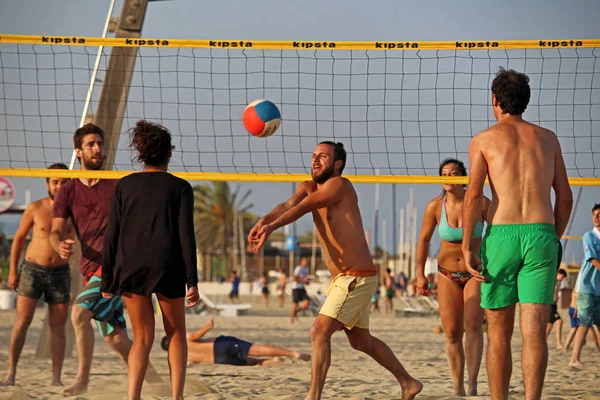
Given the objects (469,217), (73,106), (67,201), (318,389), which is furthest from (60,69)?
(469,217)

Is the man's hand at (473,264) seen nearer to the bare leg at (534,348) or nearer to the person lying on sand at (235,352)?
the bare leg at (534,348)

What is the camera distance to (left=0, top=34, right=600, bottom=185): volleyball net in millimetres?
7227

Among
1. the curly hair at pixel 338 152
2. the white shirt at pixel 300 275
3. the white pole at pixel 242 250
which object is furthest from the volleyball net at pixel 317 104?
the white pole at pixel 242 250

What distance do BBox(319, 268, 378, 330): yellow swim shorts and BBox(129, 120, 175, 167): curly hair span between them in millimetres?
1284

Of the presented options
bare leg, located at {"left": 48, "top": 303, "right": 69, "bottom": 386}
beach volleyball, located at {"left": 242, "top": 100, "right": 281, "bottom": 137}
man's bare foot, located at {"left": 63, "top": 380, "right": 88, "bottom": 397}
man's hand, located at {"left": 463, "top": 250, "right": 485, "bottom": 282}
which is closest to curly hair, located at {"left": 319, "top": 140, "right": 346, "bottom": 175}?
man's hand, located at {"left": 463, "top": 250, "right": 485, "bottom": 282}

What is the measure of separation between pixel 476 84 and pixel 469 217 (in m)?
3.58

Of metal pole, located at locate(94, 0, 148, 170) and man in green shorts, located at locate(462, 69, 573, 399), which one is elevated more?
metal pole, located at locate(94, 0, 148, 170)

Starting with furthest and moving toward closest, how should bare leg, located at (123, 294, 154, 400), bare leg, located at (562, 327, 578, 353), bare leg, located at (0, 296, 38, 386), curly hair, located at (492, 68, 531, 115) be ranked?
bare leg, located at (562, 327, 578, 353), bare leg, located at (0, 296, 38, 386), bare leg, located at (123, 294, 154, 400), curly hair, located at (492, 68, 531, 115)

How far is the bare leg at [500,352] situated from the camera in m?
4.26

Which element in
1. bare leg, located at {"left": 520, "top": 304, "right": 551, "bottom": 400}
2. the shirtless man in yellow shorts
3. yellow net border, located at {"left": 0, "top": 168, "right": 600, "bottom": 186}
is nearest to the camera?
bare leg, located at {"left": 520, "top": 304, "right": 551, "bottom": 400}

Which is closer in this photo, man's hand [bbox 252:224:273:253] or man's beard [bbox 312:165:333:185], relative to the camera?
man's hand [bbox 252:224:273:253]

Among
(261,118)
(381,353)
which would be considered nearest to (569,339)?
(261,118)

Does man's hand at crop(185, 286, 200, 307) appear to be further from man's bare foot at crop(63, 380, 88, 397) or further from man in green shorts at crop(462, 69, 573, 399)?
man's bare foot at crop(63, 380, 88, 397)

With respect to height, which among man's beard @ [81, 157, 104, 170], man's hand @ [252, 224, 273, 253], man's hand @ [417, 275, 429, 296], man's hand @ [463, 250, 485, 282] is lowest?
man's hand @ [417, 275, 429, 296]
